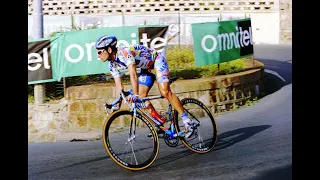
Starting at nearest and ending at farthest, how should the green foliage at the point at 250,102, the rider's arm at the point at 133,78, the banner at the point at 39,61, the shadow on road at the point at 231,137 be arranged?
the rider's arm at the point at 133,78 → the shadow on road at the point at 231,137 → the banner at the point at 39,61 → the green foliage at the point at 250,102

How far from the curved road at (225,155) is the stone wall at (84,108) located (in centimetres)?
7

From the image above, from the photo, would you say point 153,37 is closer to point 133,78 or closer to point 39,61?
point 133,78

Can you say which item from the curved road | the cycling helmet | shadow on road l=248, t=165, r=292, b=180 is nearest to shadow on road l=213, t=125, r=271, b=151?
the curved road

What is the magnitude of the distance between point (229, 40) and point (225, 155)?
2.79 feet

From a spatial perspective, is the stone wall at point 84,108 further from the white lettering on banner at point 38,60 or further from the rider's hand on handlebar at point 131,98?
the white lettering on banner at point 38,60

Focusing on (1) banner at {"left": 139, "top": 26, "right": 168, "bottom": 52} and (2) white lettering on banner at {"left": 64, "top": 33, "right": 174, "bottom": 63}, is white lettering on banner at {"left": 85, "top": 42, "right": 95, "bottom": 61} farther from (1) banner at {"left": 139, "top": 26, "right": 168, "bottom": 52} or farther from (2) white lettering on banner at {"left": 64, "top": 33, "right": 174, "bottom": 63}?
(1) banner at {"left": 139, "top": 26, "right": 168, "bottom": 52}

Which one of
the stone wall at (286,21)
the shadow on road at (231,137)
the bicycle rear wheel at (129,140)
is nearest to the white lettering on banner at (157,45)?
the bicycle rear wheel at (129,140)

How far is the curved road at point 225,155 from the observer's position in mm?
3887

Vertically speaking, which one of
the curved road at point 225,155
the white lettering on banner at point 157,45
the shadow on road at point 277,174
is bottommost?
the shadow on road at point 277,174

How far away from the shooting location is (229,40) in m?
4.45

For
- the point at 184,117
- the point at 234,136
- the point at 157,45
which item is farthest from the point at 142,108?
the point at 234,136

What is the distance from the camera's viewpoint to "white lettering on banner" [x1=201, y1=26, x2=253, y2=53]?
4.41m
